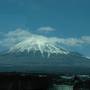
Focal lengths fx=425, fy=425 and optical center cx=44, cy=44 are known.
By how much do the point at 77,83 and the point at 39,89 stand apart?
2.93 meters

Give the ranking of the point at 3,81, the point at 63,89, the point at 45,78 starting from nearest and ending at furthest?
the point at 63,89 → the point at 3,81 → the point at 45,78

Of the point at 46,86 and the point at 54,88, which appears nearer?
the point at 54,88

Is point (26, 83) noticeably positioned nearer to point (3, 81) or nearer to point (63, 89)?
point (3, 81)

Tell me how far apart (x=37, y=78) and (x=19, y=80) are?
1417 mm

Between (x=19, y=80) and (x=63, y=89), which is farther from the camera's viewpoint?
(x=19, y=80)

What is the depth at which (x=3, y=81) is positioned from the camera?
26.0m

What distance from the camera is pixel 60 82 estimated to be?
26000 mm

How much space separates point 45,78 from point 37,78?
28.4 inches

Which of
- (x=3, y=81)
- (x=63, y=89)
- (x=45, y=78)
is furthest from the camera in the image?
(x=45, y=78)

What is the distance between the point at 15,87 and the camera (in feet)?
86.3

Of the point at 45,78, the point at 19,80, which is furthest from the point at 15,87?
the point at 45,78

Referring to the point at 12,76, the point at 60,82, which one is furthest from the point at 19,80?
the point at 60,82

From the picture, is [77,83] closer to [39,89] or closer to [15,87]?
[39,89]

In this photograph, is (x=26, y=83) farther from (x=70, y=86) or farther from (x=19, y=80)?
(x=70, y=86)
